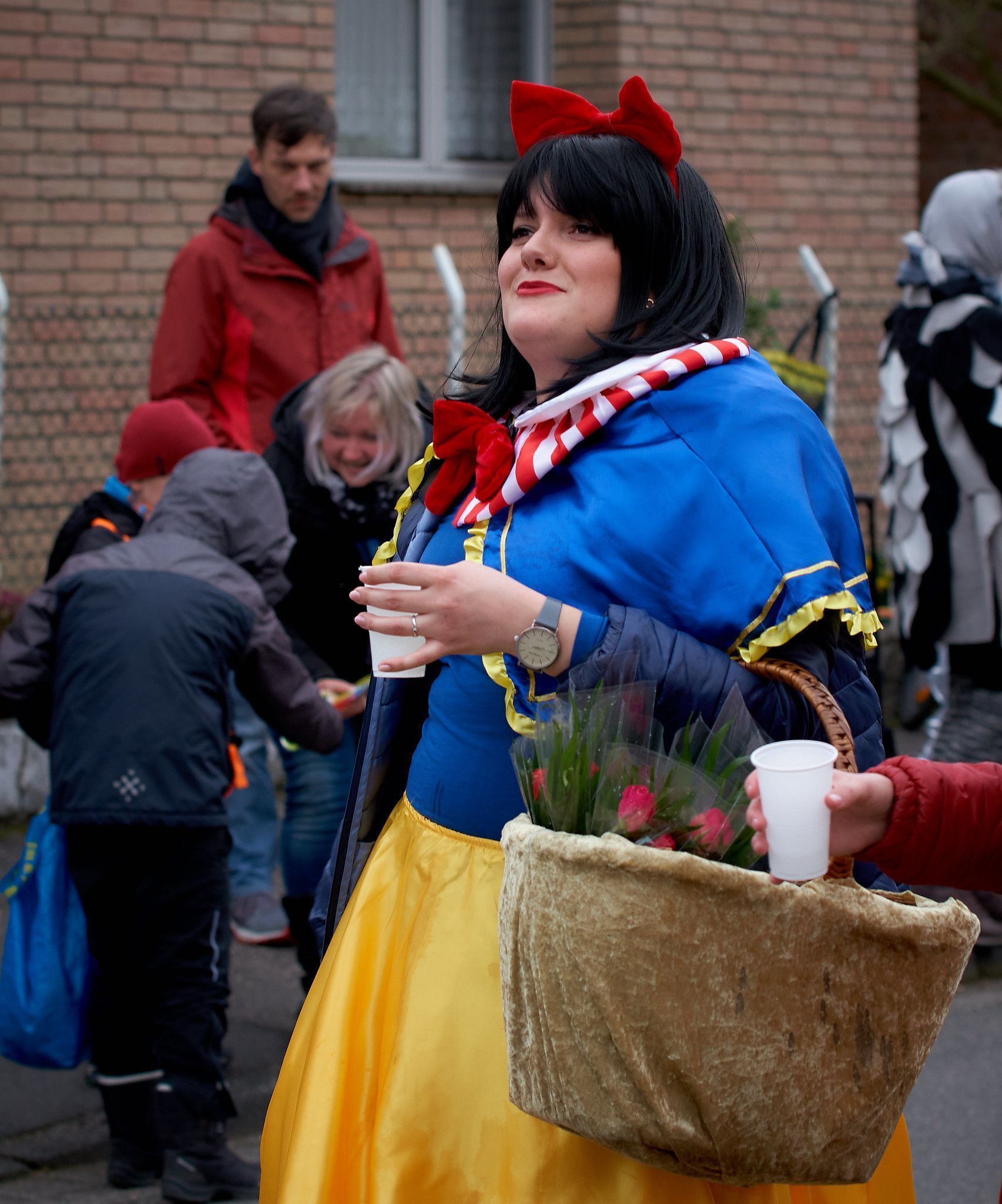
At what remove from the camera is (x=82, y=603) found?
3.22 metres

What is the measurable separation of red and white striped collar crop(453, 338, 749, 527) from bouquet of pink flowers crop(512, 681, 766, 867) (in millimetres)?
432

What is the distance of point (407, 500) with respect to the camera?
7.82ft

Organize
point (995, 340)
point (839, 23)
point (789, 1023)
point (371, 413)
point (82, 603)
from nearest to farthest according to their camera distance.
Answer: point (789, 1023)
point (82, 603)
point (371, 413)
point (995, 340)
point (839, 23)

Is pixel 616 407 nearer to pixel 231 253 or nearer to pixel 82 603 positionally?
pixel 82 603

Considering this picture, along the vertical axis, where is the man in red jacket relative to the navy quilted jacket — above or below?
above

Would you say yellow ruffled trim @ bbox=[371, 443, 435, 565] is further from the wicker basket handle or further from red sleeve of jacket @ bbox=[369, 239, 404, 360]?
red sleeve of jacket @ bbox=[369, 239, 404, 360]

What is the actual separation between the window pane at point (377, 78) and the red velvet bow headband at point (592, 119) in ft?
19.7

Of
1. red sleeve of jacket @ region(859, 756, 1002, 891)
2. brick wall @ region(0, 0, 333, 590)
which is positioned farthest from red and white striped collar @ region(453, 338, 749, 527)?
brick wall @ region(0, 0, 333, 590)

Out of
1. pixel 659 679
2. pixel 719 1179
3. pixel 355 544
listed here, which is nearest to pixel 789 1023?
pixel 719 1179

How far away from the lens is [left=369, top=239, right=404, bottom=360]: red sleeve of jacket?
5.54 metres

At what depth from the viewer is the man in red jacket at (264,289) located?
5043mm

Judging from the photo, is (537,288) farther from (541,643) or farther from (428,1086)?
(428,1086)

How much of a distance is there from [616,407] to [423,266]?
5941 millimetres

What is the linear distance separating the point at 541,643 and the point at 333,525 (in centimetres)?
235
